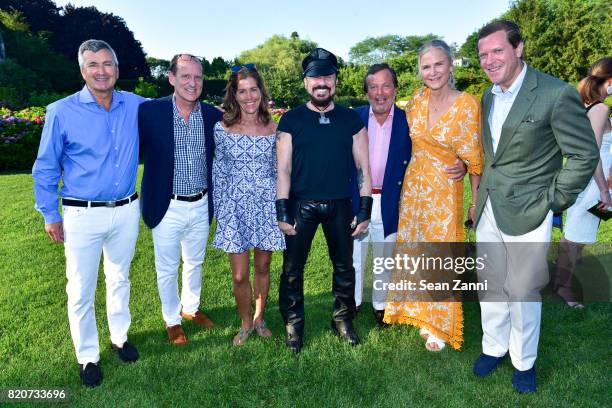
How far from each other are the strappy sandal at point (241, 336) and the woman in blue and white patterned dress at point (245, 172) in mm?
684

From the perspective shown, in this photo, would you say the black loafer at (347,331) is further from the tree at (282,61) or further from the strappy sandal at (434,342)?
the tree at (282,61)

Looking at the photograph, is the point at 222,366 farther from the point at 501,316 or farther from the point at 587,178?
the point at 587,178

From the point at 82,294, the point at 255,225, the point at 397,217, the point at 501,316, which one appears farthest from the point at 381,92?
the point at 82,294

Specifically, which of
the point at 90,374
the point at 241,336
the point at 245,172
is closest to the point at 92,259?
the point at 90,374

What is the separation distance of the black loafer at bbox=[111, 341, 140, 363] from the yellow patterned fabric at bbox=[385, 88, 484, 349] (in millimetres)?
2725

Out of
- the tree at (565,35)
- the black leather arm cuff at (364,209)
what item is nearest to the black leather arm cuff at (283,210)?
the black leather arm cuff at (364,209)

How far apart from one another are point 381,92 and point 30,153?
51.4ft

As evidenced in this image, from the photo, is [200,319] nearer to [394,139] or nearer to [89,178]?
[89,178]

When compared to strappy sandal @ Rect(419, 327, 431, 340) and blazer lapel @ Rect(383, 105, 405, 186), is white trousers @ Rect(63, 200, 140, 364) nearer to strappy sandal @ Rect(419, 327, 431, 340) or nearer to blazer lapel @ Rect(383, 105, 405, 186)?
blazer lapel @ Rect(383, 105, 405, 186)

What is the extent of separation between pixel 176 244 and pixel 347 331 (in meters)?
1.95

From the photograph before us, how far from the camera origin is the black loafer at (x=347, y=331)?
4.61 metres

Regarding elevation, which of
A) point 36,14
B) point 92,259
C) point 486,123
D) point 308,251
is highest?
point 36,14

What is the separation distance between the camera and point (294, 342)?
177 inches

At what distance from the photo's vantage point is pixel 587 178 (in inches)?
129
